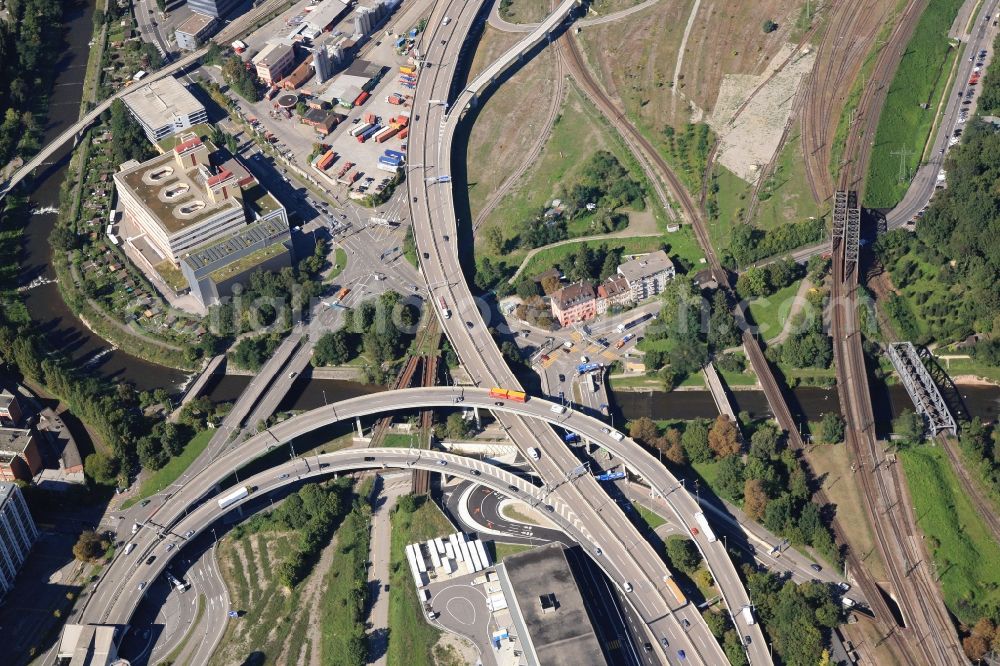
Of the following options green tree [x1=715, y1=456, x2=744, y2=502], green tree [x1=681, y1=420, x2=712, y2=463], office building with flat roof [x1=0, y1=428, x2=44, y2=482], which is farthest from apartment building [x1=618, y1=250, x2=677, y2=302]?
office building with flat roof [x1=0, y1=428, x2=44, y2=482]

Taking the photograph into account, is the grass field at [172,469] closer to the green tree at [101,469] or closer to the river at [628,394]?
the green tree at [101,469]

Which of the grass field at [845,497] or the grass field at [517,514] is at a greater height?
the grass field at [517,514]

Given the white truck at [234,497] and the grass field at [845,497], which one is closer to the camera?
the grass field at [845,497]

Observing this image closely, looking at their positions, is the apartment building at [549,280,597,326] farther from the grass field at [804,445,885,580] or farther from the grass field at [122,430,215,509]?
the grass field at [122,430,215,509]

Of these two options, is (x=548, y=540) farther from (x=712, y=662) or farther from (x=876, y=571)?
(x=876, y=571)

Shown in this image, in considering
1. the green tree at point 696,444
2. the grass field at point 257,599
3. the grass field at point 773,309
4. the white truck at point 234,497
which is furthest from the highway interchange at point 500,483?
the grass field at point 773,309

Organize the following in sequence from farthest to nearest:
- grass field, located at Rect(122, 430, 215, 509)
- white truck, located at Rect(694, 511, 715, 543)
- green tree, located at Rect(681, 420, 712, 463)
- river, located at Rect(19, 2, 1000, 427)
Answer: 1. river, located at Rect(19, 2, 1000, 427)
2. grass field, located at Rect(122, 430, 215, 509)
3. green tree, located at Rect(681, 420, 712, 463)
4. white truck, located at Rect(694, 511, 715, 543)

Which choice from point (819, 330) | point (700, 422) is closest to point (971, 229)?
point (819, 330)
